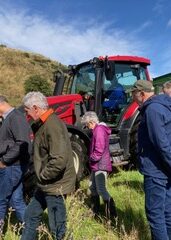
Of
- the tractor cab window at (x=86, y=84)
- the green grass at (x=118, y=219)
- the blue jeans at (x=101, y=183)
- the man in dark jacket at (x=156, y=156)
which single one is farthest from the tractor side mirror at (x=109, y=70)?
the man in dark jacket at (x=156, y=156)

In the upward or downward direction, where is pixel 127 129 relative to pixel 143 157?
upward

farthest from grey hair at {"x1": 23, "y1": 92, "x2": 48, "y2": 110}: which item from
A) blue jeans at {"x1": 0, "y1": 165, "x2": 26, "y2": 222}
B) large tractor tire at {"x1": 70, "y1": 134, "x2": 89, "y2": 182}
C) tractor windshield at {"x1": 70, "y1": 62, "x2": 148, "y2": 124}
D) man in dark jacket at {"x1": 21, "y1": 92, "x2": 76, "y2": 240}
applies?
tractor windshield at {"x1": 70, "y1": 62, "x2": 148, "y2": 124}

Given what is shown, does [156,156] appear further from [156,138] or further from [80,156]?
[80,156]

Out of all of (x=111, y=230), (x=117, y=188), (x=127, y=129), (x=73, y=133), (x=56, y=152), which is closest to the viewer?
(x=56, y=152)

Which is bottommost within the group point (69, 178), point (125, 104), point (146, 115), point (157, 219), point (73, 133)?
point (157, 219)

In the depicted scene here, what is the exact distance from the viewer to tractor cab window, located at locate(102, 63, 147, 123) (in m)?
8.85

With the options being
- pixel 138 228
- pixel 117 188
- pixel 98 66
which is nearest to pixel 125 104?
pixel 98 66

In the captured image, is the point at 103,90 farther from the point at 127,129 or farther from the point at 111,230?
the point at 111,230

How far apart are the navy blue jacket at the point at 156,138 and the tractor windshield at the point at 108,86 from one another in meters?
4.64

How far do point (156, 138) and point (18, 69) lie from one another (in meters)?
41.2

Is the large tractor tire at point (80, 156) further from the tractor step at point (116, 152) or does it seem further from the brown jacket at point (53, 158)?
the brown jacket at point (53, 158)

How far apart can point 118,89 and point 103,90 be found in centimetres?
34

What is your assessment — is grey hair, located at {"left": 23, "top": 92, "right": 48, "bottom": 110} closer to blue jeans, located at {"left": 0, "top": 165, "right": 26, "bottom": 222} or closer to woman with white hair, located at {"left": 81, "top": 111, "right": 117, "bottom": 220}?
blue jeans, located at {"left": 0, "top": 165, "right": 26, "bottom": 222}

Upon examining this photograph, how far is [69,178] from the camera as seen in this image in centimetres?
405
